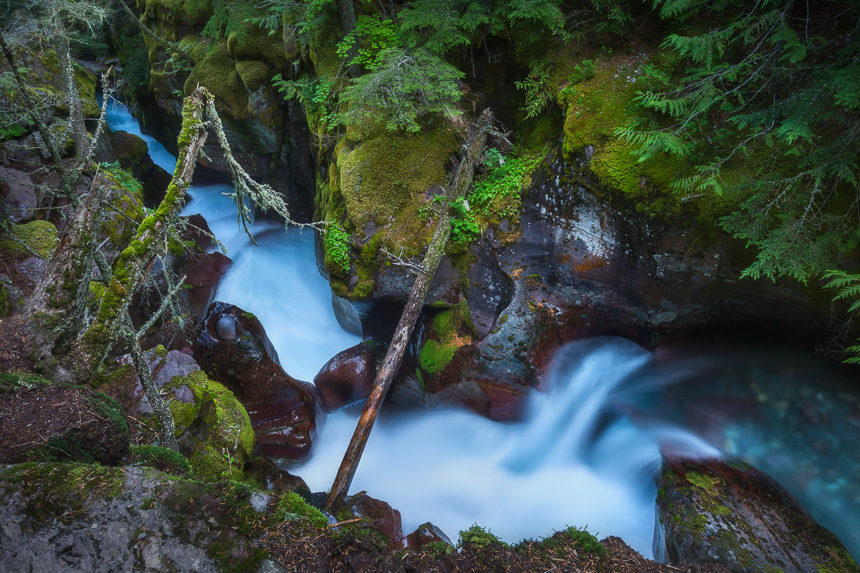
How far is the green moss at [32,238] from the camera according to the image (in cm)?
724

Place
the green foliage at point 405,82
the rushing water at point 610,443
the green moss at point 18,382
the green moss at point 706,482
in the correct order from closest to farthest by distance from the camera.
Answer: the green moss at point 18,382 → the green moss at point 706,482 → the rushing water at point 610,443 → the green foliage at point 405,82

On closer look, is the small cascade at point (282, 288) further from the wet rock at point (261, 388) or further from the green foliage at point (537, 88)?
the green foliage at point (537, 88)

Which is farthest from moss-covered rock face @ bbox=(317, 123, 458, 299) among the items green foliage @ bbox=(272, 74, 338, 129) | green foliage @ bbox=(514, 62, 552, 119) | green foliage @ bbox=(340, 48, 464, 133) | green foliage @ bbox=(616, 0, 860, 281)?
green foliage @ bbox=(616, 0, 860, 281)

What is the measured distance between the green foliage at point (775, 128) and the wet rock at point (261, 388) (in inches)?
280

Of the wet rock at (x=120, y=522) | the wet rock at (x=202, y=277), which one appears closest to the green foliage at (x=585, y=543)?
the wet rock at (x=120, y=522)

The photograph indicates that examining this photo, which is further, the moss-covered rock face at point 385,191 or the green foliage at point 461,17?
the moss-covered rock face at point 385,191

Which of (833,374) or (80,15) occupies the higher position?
(80,15)

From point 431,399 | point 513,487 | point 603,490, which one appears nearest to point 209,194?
point 431,399

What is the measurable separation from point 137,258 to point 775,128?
22.9 ft

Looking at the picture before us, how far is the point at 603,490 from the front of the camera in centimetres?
652

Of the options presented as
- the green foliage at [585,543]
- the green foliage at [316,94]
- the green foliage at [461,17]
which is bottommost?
the green foliage at [585,543]

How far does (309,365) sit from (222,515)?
7.28 meters

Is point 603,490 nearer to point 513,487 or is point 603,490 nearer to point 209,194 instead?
point 513,487

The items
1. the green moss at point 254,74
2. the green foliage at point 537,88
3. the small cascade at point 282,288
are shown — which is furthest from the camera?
the green moss at point 254,74
